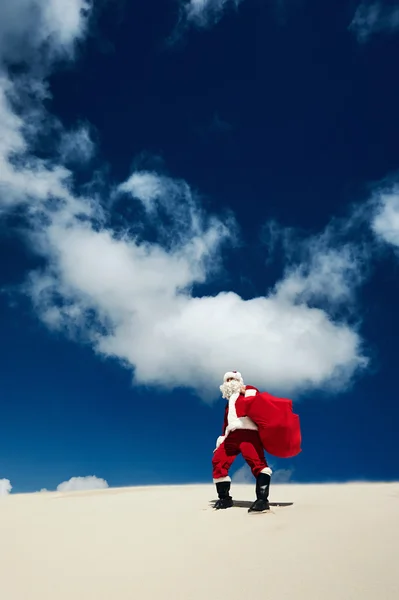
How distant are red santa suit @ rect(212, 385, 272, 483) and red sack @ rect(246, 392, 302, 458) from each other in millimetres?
92

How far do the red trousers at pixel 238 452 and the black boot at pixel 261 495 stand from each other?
0.19 metres

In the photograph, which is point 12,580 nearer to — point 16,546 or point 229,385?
point 16,546

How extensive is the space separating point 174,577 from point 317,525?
6.37 ft

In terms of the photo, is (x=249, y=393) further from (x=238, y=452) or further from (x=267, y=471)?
(x=267, y=471)

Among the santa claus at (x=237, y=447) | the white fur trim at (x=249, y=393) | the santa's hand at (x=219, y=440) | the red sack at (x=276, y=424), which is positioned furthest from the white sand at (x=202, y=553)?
the white fur trim at (x=249, y=393)

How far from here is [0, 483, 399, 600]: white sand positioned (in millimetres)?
3223

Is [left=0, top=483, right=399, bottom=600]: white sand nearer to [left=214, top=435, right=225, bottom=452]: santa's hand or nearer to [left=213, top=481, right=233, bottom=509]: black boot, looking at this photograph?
[left=213, top=481, right=233, bottom=509]: black boot

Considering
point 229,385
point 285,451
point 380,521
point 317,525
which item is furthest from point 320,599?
point 229,385

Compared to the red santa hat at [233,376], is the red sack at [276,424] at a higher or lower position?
lower

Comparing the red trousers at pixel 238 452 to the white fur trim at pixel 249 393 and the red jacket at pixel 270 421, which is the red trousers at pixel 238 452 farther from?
the white fur trim at pixel 249 393

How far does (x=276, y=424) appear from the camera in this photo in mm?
A: 6758

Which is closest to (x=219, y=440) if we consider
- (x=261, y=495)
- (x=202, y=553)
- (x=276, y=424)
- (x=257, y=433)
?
(x=257, y=433)

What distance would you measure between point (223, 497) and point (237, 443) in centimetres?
74

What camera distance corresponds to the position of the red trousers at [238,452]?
667cm
